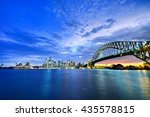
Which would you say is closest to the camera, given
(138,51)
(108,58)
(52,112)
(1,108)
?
(52,112)

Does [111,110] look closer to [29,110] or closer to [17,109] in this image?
[29,110]

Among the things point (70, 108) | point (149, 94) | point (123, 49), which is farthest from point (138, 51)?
point (70, 108)

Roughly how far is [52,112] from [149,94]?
10.6 meters

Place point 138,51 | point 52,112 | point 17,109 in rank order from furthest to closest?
1. point 138,51
2. point 17,109
3. point 52,112

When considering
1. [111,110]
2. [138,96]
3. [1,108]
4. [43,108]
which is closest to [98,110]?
[111,110]

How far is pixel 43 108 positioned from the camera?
1041 cm

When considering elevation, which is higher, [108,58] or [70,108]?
[108,58]

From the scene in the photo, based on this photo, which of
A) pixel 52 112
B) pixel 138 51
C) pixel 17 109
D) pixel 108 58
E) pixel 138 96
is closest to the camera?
pixel 52 112

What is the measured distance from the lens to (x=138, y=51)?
170ft

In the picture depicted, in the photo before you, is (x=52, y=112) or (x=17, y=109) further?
(x=17, y=109)

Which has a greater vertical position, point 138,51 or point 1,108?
point 138,51

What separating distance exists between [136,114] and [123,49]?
49.9m

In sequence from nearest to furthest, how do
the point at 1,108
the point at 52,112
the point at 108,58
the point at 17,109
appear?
the point at 52,112, the point at 17,109, the point at 1,108, the point at 108,58

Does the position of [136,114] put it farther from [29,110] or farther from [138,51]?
[138,51]
